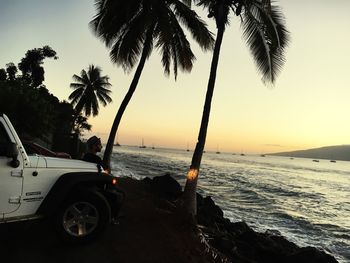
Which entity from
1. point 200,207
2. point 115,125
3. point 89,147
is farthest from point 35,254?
point 115,125

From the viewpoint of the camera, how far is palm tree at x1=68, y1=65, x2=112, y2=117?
50719mm

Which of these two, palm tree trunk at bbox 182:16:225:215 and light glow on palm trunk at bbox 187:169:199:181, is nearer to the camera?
palm tree trunk at bbox 182:16:225:215

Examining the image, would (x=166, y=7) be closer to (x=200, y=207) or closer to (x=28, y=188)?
(x=200, y=207)

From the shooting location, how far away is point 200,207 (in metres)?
16.8

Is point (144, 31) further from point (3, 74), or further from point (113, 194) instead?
point (3, 74)

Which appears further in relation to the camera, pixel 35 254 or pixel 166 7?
pixel 166 7

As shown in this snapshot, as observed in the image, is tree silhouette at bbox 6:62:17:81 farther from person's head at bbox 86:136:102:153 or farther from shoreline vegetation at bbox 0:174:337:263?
person's head at bbox 86:136:102:153

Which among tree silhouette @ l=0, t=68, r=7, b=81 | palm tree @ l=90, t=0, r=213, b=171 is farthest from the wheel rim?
tree silhouette @ l=0, t=68, r=7, b=81

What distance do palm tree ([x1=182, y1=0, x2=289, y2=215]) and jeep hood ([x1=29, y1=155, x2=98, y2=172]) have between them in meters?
6.52

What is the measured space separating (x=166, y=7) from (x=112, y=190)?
45.0 feet

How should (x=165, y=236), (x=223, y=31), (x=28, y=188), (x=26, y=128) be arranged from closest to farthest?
(x=28, y=188), (x=165, y=236), (x=223, y=31), (x=26, y=128)

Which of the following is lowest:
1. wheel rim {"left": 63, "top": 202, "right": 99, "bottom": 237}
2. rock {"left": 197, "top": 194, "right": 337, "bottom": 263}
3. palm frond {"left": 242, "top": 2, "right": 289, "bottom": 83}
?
rock {"left": 197, "top": 194, "right": 337, "bottom": 263}

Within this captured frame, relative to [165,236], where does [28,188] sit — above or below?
above

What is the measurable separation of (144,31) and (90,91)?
33604 mm
